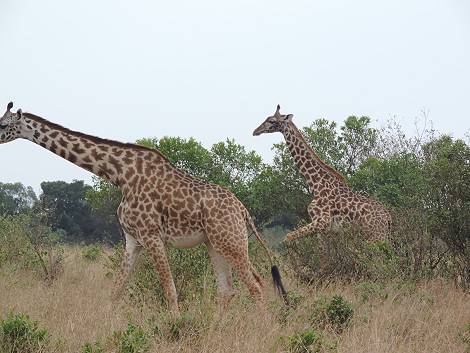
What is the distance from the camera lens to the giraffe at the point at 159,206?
7.04 m

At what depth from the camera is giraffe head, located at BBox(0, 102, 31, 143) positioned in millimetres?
7445

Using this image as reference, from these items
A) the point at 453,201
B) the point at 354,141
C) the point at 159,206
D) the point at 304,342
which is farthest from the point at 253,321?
the point at 354,141

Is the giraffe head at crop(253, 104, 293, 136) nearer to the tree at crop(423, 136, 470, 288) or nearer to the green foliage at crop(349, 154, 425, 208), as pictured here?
the tree at crop(423, 136, 470, 288)

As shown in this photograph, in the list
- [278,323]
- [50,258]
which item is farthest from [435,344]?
[50,258]

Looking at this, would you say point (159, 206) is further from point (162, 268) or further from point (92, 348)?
point (92, 348)

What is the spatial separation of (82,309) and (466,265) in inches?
201

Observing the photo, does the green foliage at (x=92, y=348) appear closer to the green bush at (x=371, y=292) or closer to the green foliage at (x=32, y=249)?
the green bush at (x=371, y=292)

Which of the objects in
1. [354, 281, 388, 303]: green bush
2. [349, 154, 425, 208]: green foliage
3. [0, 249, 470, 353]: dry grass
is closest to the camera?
[0, 249, 470, 353]: dry grass

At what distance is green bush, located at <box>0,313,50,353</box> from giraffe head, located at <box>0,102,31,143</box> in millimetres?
2757

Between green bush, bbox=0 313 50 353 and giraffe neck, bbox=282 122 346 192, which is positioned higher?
giraffe neck, bbox=282 122 346 192

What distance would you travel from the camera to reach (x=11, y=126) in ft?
24.5

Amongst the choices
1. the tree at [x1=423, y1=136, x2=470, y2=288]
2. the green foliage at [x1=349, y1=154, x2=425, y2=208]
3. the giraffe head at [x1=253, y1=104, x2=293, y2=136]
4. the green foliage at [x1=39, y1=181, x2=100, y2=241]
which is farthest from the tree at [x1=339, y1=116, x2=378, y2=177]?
the green foliage at [x1=39, y1=181, x2=100, y2=241]

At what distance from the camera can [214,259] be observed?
7418mm

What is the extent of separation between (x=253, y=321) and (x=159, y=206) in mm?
1824
